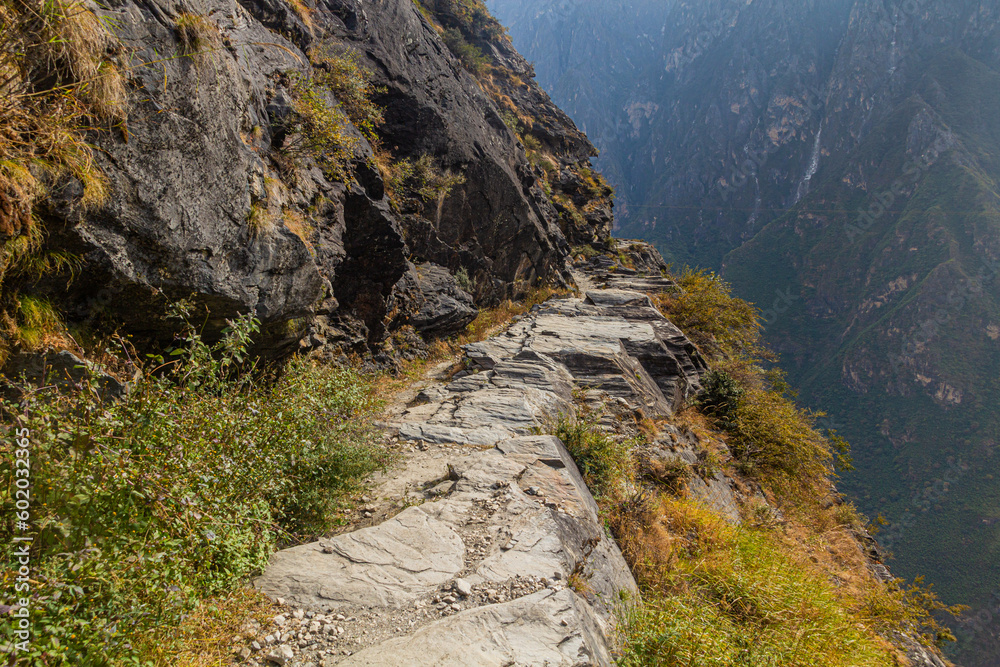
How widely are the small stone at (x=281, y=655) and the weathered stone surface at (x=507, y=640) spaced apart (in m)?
0.21

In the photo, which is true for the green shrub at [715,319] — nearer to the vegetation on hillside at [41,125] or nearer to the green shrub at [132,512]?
the green shrub at [132,512]

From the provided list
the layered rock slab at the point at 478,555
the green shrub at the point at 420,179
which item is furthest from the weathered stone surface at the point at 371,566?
the green shrub at the point at 420,179

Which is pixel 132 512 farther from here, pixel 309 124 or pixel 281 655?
pixel 309 124

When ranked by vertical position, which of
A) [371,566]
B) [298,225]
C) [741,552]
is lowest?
[371,566]

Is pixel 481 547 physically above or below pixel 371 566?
above

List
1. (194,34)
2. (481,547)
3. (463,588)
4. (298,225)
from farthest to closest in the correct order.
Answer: (298,225), (194,34), (481,547), (463,588)

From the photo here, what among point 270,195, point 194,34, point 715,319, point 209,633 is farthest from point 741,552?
point 715,319

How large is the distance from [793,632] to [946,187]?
4785 inches

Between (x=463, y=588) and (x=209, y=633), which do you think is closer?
(x=209, y=633)

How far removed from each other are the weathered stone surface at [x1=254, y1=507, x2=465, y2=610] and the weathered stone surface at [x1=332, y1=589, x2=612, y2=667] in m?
0.38

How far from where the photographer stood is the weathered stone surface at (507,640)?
2.42 m

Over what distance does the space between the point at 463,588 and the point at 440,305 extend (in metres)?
7.69

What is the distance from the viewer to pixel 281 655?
2.29 metres

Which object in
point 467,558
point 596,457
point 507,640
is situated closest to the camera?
point 507,640
